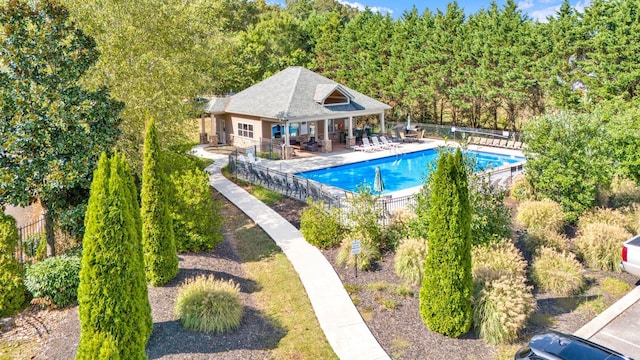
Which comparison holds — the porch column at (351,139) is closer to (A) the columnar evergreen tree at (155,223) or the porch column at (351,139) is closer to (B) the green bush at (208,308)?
(A) the columnar evergreen tree at (155,223)

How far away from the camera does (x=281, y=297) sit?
11531 millimetres

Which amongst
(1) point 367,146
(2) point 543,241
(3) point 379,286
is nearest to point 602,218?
(2) point 543,241

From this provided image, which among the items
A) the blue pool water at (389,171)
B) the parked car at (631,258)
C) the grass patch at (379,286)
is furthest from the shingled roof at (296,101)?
the parked car at (631,258)

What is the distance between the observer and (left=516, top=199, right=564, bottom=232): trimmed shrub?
15148mm

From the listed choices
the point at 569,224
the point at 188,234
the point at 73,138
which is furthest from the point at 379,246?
the point at 73,138

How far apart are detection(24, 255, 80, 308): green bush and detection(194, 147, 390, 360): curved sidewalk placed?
5639mm

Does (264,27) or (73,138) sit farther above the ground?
(264,27)

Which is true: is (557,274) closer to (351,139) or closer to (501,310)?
(501,310)

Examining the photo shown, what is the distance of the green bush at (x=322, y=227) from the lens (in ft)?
47.9

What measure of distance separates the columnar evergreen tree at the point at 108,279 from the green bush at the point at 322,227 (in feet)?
24.0

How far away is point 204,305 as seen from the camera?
386 inches

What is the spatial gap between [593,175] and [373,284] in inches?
365

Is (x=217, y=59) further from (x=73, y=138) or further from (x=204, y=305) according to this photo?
(x=204, y=305)

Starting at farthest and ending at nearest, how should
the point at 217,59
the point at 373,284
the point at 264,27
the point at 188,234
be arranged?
the point at 264,27, the point at 217,59, the point at 188,234, the point at 373,284
